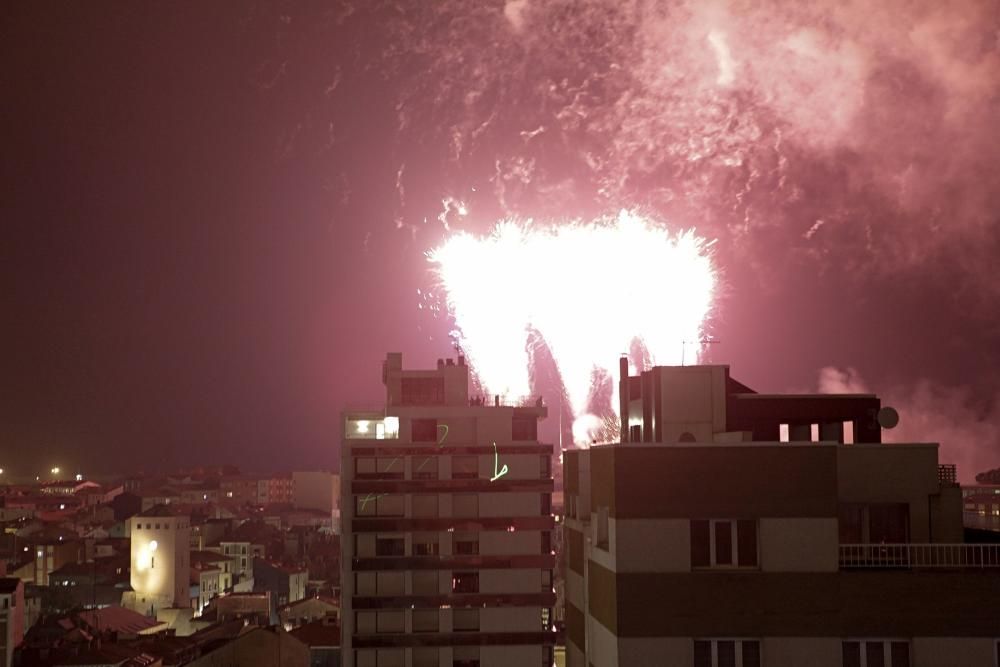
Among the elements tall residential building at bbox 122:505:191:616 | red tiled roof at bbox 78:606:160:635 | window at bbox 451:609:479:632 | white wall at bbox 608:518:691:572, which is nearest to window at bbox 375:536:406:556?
window at bbox 451:609:479:632

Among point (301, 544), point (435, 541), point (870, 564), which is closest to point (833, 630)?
point (870, 564)

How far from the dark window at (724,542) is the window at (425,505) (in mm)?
27118

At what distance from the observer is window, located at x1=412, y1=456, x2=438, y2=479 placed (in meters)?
41.5

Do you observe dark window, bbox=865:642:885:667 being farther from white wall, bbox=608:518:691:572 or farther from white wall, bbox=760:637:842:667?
white wall, bbox=608:518:691:572

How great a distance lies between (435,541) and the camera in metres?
40.8

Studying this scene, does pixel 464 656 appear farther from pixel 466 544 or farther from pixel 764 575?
pixel 764 575

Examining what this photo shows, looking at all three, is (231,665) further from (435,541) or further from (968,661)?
(968,661)

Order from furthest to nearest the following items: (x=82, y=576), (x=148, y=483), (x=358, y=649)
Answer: (x=148, y=483) → (x=82, y=576) → (x=358, y=649)

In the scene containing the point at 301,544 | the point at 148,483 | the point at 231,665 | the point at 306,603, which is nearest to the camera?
the point at 231,665

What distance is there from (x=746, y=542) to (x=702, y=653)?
160 cm

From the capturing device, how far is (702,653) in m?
14.4

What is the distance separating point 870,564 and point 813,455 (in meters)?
1.69

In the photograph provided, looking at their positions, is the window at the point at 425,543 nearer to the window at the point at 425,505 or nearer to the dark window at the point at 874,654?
the window at the point at 425,505

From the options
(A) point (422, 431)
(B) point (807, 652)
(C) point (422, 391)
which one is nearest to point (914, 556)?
(B) point (807, 652)
